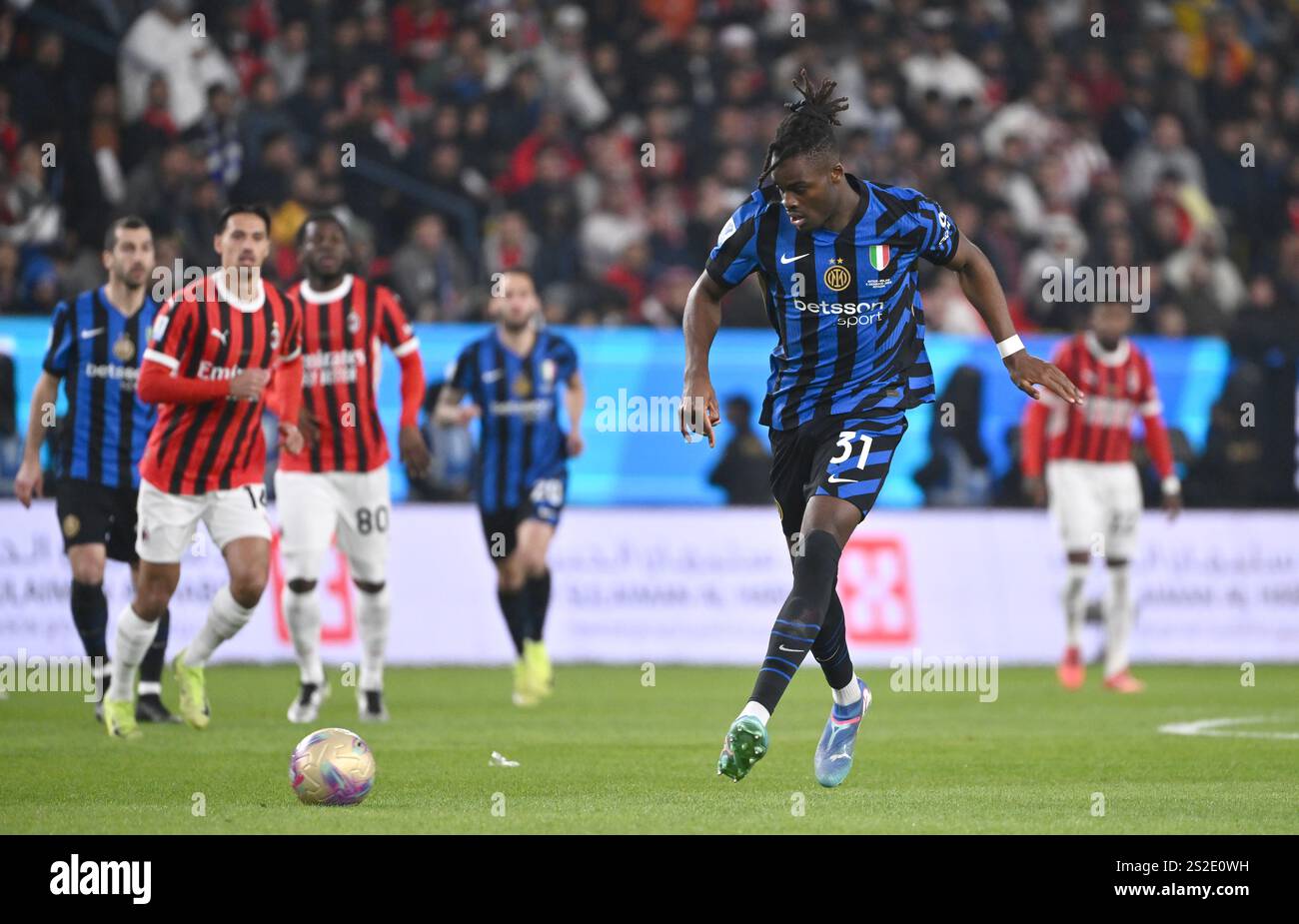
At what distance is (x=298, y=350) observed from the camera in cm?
1011

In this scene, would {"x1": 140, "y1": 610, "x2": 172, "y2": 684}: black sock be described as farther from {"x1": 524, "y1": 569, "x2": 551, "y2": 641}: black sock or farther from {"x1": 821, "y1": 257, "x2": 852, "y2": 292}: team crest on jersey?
{"x1": 821, "y1": 257, "x2": 852, "y2": 292}: team crest on jersey

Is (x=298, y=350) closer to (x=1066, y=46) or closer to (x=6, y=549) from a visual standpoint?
(x=6, y=549)

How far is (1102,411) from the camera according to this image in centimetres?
1415

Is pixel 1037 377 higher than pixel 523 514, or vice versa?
pixel 1037 377

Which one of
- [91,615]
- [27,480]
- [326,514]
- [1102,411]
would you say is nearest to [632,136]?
[1102,411]

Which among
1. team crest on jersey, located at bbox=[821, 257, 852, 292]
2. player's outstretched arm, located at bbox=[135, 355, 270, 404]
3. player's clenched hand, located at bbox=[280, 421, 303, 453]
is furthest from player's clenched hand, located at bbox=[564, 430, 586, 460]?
team crest on jersey, located at bbox=[821, 257, 852, 292]

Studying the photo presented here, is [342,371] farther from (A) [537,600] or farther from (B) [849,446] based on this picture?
(B) [849,446]

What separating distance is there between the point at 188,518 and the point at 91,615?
56.4 inches

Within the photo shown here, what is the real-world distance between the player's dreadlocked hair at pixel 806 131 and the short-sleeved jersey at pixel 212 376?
3.48 metres

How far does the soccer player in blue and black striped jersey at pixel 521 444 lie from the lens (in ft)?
41.4

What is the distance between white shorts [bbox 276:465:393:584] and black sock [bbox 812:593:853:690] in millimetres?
3937

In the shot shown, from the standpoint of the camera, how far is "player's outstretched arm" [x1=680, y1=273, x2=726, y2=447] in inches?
275

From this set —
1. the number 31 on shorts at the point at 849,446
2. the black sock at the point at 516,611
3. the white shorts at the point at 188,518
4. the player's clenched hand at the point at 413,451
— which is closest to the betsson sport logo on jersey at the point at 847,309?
the number 31 on shorts at the point at 849,446
